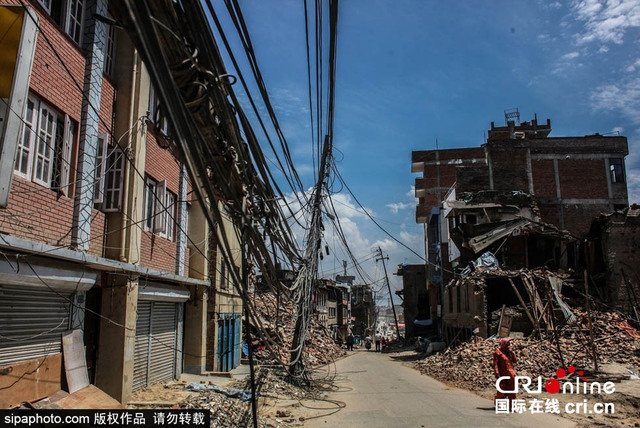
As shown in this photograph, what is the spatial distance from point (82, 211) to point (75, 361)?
2818 mm

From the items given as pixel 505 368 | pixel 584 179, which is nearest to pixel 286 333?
pixel 505 368

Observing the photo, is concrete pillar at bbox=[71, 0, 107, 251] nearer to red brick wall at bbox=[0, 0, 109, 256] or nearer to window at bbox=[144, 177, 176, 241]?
red brick wall at bbox=[0, 0, 109, 256]

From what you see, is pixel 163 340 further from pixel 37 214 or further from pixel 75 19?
pixel 75 19

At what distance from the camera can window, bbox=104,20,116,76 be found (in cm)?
1064

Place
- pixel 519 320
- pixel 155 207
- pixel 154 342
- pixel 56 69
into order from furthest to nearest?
pixel 519 320, pixel 154 342, pixel 155 207, pixel 56 69

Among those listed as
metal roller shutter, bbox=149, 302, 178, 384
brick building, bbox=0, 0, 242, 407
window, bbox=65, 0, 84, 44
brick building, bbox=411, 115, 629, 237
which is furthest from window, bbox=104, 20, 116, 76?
brick building, bbox=411, 115, 629, 237

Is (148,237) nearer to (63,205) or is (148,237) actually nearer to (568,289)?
(63,205)

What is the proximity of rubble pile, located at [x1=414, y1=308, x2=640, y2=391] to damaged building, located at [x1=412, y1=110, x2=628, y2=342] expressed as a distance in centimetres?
115

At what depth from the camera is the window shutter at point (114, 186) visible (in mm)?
10142

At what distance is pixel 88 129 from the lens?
9.16 meters

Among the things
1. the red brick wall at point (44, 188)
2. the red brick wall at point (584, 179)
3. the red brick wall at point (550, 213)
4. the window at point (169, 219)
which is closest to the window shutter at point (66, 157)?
the red brick wall at point (44, 188)

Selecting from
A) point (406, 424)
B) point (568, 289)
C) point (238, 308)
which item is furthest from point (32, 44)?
point (568, 289)

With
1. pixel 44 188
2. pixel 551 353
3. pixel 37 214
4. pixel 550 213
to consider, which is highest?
pixel 550 213

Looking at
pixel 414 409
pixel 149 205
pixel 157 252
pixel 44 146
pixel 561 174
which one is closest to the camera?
pixel 44 146
